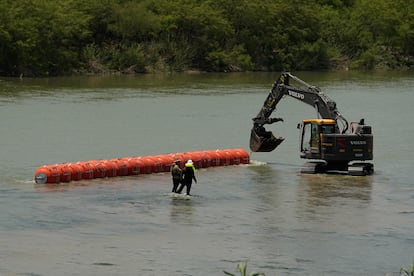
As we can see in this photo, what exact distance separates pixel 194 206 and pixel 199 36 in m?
94.2

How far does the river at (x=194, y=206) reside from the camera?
31141mm

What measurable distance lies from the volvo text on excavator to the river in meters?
0.77

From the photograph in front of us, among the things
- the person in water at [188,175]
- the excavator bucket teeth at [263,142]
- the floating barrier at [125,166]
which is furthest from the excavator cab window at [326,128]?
the person in water at [188,175]

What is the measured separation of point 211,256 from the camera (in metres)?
31.6

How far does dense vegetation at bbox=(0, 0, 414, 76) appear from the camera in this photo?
112875mm

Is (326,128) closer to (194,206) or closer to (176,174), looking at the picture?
(176,174)

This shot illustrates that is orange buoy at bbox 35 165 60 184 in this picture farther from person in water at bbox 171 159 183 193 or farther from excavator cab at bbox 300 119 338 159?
excavator cab at bbox 300 119 338 159

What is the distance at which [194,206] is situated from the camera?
39.1 meters

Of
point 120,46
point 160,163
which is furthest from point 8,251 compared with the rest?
point 120,46

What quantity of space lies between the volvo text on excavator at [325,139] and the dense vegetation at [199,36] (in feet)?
207

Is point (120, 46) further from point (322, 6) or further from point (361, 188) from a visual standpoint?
point (361, 188)

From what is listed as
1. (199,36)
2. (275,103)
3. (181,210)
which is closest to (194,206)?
(181,210)

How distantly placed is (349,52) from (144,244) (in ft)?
375

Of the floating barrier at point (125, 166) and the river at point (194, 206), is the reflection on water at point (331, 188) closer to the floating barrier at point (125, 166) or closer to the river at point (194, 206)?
the river at point (194, 206)
